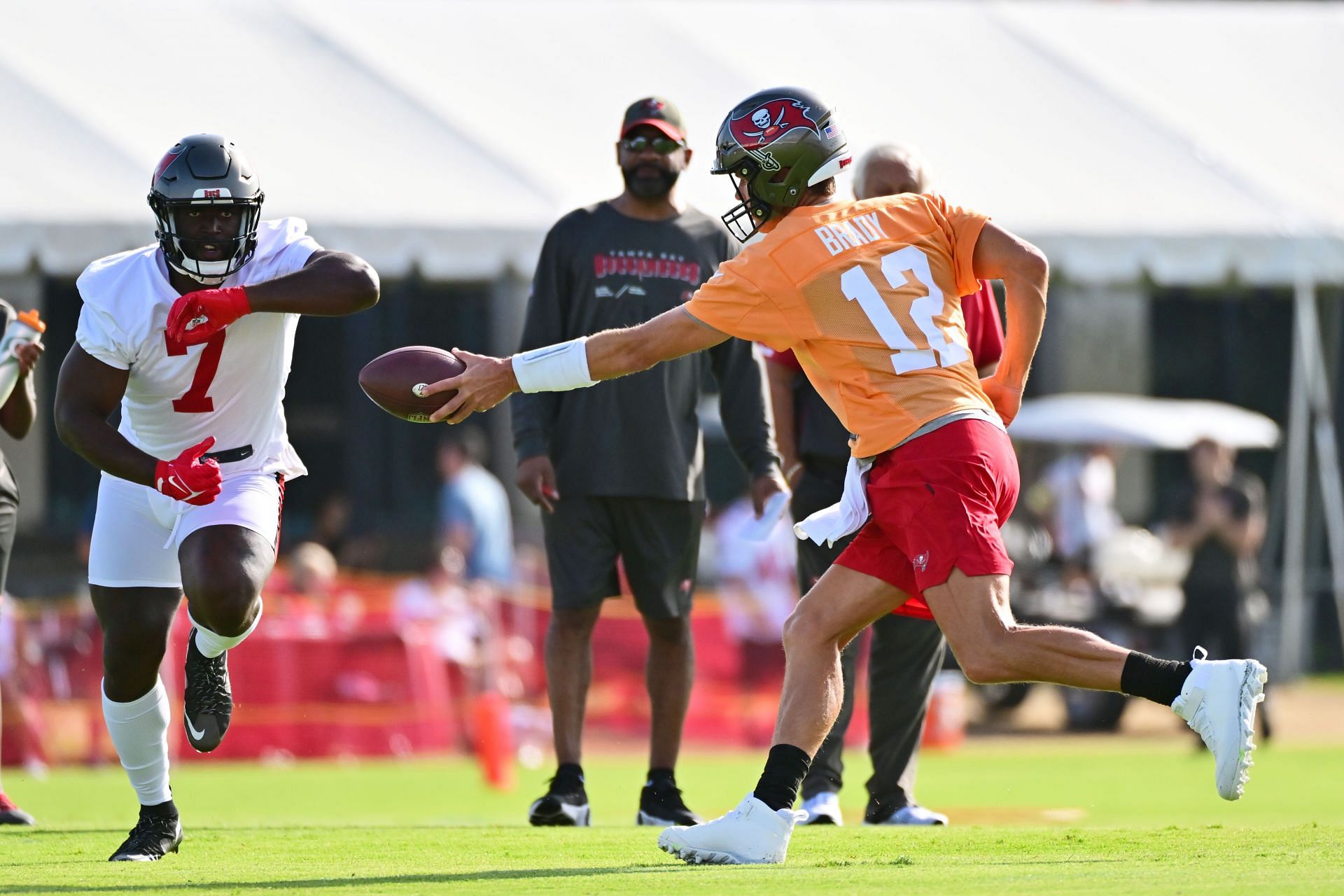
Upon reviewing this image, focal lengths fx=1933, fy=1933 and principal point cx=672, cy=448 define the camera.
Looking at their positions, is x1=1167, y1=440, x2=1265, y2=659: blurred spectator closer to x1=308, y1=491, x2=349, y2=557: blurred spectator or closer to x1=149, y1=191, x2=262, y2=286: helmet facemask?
x1=308, y1=491, x2=349, y2=557: blurred spectator

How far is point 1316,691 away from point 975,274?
12.1 metres

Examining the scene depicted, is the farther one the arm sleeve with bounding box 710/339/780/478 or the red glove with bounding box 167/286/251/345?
the arm sleeve with bounding box 710/339/780/478

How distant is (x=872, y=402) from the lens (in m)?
5.32

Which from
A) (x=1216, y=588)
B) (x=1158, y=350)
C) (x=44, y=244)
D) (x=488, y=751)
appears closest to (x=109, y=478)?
(x=488, y=751)

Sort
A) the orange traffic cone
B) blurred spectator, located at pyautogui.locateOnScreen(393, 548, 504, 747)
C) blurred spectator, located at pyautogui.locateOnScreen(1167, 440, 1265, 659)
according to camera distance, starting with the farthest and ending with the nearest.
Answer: blurred spectator, located at pyautogui.locateOnScreen(1167, 440, 1265, 659) → blurred spectator, located at pyautogui.locateOnScreen(393, 548, 504, 747) → the orange traffic cone

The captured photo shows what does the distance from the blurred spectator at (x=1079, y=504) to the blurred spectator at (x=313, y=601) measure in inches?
232

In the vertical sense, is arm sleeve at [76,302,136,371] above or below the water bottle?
above

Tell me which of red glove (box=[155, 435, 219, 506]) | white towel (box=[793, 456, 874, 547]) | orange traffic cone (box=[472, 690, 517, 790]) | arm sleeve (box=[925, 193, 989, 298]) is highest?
arm sleeve (box=[925, 193, 989, 298])

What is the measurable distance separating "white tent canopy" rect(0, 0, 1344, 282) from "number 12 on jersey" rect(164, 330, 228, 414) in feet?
24.0

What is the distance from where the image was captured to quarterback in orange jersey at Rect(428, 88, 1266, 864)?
5090mm

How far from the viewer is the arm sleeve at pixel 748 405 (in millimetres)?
7355

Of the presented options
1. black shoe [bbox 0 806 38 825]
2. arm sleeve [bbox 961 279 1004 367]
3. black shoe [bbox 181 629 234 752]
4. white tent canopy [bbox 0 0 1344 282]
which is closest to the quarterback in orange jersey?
black shoe [bbox 181 629 234 752]

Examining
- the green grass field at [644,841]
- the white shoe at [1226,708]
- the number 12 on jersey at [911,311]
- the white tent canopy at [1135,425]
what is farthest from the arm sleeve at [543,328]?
the white tent canopy at [1135,425]

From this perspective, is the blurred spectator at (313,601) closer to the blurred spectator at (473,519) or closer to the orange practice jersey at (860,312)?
the blurred spectator at (473,519)
